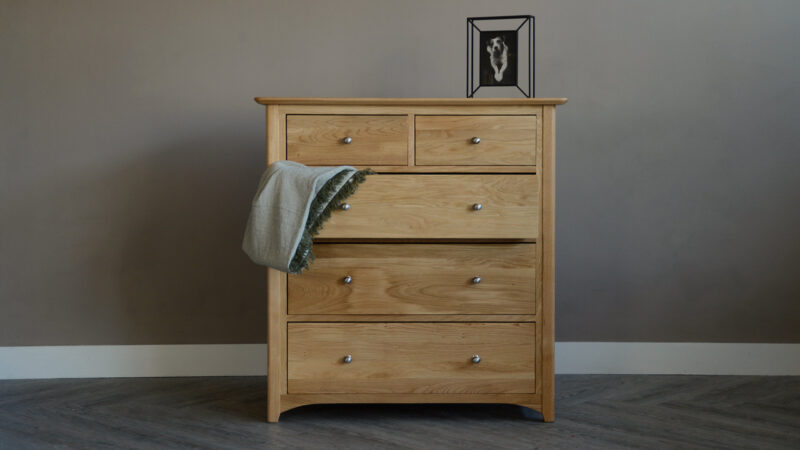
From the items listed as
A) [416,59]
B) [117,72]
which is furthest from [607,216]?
[117,72]

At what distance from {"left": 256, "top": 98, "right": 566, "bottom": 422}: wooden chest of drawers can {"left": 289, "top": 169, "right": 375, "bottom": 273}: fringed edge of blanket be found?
0.28 feet

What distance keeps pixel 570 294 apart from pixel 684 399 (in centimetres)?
53

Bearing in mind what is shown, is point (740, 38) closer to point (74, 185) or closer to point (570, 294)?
point (570, 294)

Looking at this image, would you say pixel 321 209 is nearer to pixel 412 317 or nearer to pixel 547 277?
pixel 412 317

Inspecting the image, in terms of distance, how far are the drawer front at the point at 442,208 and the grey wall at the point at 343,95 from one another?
2.12 feet

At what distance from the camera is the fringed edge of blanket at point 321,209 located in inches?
69.4

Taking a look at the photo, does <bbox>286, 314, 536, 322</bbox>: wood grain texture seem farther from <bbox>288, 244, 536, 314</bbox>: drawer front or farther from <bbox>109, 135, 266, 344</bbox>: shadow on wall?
<bbox>109, 135, 266, 344</bbox>: shadow on wall

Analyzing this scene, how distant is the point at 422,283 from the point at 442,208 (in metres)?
0.23

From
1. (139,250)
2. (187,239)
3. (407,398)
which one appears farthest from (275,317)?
(139,250)

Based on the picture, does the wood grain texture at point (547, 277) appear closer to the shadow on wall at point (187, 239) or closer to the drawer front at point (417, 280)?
the drawer front at point (417, 280)

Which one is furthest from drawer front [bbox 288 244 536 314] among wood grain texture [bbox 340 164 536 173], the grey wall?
the grey wall

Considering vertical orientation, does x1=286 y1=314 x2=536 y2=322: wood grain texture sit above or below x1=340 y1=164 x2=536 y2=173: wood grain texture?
below

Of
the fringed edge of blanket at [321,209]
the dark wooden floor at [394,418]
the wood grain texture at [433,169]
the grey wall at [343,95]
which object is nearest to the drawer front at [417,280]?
Answer: the fringed edge of blanket at [321,209]

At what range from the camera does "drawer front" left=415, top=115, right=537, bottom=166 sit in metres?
1.87
